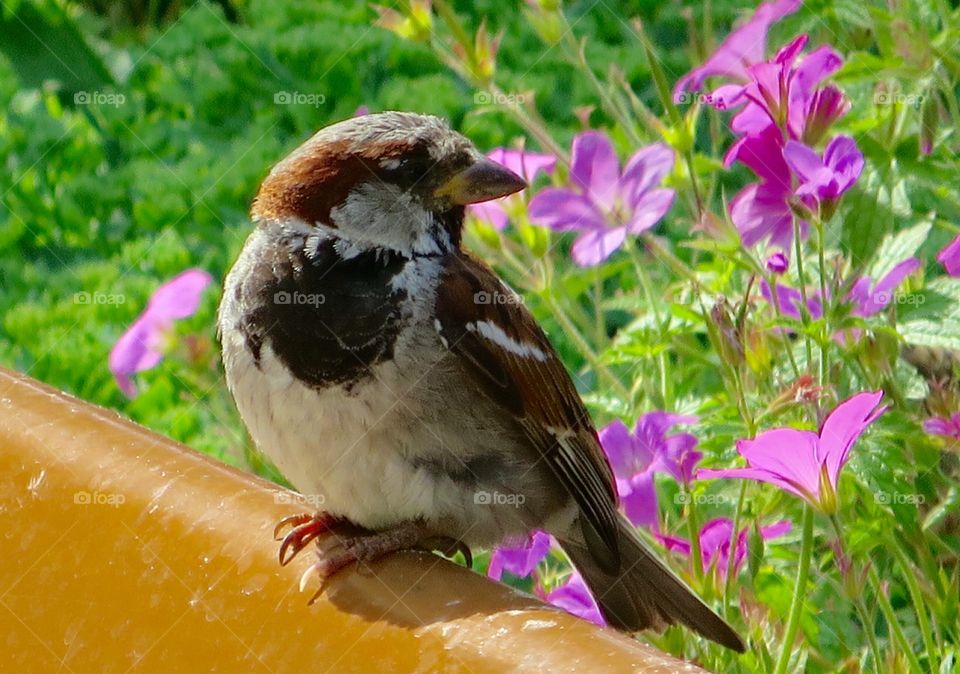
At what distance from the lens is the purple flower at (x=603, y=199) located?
1991 millimetres

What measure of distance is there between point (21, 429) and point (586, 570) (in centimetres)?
74

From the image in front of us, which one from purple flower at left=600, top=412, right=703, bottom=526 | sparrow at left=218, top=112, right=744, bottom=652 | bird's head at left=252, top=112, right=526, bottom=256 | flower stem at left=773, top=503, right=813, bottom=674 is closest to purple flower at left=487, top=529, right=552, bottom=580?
sparrow at left=218, top=112, right=744, bottom=652

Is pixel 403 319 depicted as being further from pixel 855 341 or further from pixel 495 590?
pixel 855 341

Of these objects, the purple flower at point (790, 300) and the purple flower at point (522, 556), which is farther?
the purple flower at point (522, 556)

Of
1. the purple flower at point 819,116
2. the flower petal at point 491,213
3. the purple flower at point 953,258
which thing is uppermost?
the purple flower at point 819,116

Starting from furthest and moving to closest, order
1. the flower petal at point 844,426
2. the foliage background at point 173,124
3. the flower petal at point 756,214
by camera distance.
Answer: the foliage background at point 173,124
the flower petal at point 756,214
the flower petal at point 844,426

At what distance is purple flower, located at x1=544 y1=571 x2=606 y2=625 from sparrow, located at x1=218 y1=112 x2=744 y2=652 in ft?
0.10

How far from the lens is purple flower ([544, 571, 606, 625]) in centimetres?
185

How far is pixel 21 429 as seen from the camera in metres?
1.83

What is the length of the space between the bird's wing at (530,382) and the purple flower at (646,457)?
118mm

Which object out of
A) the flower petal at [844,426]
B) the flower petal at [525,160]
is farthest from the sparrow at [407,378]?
the flower petal at [844,426]

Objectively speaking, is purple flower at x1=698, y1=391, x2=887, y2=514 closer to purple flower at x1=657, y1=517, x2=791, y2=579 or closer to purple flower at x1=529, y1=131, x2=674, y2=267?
purple flower at x1=657, y1=517, x2=791, y2=579

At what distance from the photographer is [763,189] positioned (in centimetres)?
178

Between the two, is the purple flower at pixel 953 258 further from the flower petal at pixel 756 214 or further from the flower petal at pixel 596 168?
the flower petal at pixel 596 168
